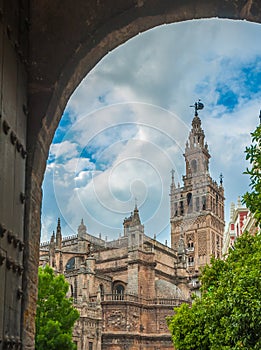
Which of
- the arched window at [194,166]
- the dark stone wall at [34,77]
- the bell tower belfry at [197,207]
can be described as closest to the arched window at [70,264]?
the bell tower belfry at [197,207]

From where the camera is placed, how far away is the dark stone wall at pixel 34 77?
4176 millimetres

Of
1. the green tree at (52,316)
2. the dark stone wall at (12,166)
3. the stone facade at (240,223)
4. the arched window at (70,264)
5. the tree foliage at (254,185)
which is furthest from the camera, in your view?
the arched window at (70,264)

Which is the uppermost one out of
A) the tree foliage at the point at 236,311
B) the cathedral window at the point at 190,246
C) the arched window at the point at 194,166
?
the arched window at the point at 194,166

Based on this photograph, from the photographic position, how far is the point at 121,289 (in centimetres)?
5547

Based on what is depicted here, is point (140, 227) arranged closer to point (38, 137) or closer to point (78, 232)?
point (78, 232)

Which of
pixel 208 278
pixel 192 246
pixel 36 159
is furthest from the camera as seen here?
pixel 192 246

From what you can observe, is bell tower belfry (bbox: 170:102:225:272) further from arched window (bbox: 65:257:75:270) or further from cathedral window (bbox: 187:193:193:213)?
arched window (bbox: 65:257:75:270)

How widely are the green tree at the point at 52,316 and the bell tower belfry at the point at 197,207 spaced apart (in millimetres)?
52802

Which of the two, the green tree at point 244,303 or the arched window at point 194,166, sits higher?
the arched window at point 194,166

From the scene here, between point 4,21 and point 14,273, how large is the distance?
209 cm

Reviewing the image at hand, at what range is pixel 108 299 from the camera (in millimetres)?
48312

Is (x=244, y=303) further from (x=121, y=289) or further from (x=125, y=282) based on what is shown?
(x=121, y=289)

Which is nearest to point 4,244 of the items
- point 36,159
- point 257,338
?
point 36,159

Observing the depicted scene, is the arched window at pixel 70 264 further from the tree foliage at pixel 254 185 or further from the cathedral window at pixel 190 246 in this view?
the tree foliage at pixel 254 185
